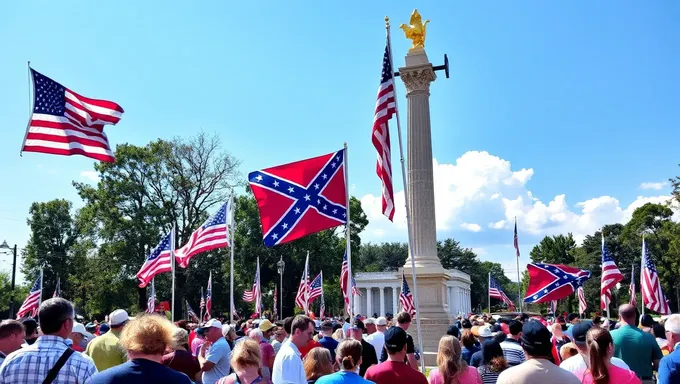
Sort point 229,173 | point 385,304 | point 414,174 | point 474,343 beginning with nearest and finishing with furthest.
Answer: point 474,343, point 414,174, point 229,173, point 385,304

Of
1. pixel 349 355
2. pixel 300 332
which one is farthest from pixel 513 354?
pixel 349 355

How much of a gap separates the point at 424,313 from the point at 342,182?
11.7m

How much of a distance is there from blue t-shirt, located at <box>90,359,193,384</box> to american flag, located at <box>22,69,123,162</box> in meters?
8.32

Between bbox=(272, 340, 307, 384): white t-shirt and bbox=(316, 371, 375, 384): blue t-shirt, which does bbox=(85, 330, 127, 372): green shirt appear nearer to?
bbox=(272, 340, 307, 384): white t-shirt

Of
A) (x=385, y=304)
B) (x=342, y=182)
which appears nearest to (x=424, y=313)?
(x=342, y=182)

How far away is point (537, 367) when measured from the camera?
405 cm

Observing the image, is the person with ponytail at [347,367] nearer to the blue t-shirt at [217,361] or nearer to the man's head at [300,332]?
the man's head at [300,332]

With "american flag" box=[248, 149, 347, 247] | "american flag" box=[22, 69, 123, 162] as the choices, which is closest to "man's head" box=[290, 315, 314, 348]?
"american flag" box=[248, 149, 347, 247]

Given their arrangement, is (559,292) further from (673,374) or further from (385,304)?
(385,304)

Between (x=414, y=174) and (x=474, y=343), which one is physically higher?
(x=414, y=174)

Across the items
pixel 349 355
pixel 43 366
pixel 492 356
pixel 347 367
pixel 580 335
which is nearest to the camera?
pixel 43 366

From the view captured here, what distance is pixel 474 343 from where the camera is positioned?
8953 millimetres

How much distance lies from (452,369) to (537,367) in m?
1.82

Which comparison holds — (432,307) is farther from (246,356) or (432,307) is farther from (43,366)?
(43,366)
